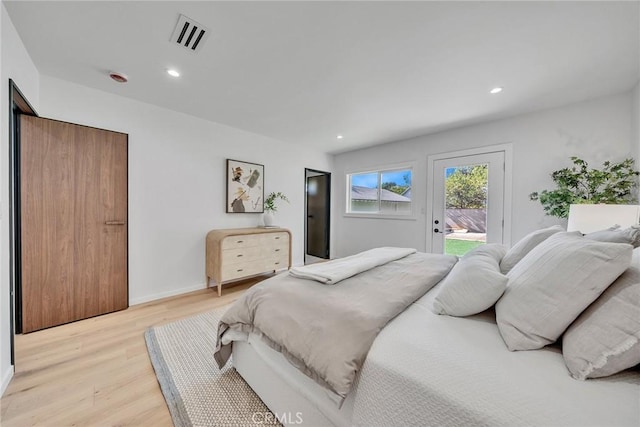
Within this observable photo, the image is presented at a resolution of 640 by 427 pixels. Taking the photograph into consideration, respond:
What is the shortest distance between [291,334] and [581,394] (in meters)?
0.97

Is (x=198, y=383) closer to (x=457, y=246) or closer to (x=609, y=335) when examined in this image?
(x=609, y=335)

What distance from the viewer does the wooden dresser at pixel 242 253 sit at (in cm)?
297

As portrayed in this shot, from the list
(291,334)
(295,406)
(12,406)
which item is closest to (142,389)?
(12,406)

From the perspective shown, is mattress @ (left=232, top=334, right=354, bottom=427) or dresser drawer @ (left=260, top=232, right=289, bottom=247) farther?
dresser drawer @ (left=260, top=232, right=289, bottom=247)

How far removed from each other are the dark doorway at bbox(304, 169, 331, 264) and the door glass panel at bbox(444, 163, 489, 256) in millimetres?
2393

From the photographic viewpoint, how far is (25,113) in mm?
2012

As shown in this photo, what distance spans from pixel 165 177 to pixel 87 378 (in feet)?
6.86

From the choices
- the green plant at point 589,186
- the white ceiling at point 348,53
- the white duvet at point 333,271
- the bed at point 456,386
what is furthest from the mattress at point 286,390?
the green plant at point 589,186

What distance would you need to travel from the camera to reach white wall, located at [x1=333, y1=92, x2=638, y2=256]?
2.46 meters

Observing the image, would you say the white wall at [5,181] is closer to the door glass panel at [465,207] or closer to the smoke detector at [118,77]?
the smoke detector at [118,77]

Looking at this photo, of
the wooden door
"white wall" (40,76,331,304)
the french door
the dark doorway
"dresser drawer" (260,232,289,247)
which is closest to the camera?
the wooden door

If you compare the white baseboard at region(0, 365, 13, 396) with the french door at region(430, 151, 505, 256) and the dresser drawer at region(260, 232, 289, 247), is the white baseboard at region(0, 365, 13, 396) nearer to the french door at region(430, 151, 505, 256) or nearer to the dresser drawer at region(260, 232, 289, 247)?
the dresser drawer at region(260, 232, 289, 247)

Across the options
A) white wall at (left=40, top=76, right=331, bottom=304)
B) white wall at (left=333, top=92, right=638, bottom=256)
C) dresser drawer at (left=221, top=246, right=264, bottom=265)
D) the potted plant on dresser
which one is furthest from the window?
dresser drawer at (left=221, top=246, right=264, bottom=265)

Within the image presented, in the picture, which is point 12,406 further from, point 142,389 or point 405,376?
point 405,376
